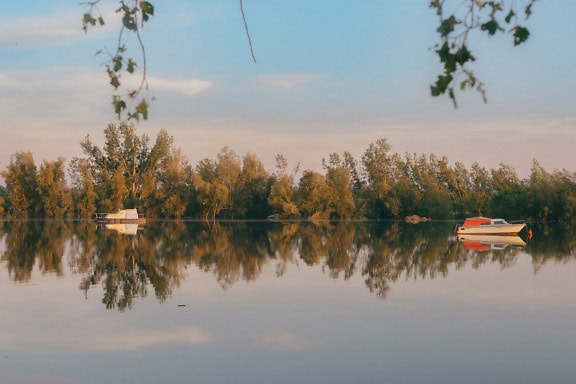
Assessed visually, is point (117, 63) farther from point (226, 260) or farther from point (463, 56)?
point (226, 260)

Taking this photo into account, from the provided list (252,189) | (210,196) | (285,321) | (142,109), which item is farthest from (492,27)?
(252,189)

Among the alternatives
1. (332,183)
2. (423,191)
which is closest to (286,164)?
(332,183)

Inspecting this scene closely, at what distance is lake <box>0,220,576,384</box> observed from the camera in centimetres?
939

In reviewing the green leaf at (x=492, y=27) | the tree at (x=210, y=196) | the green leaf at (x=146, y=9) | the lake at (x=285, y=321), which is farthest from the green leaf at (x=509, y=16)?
the tree at (x=210, y=196)

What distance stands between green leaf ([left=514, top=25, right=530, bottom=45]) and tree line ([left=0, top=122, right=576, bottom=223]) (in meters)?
82.5

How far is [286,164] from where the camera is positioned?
96.0 metres

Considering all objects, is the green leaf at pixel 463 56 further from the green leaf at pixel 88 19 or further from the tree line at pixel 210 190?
the tree line at pixel 210 190

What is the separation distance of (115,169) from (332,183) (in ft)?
101

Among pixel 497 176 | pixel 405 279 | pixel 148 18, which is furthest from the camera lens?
pixel 497 176

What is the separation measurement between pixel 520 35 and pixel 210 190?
83702mm

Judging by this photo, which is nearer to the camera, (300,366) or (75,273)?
(300,366)

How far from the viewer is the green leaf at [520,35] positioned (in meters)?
3.83

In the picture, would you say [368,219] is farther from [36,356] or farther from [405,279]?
[36,356]

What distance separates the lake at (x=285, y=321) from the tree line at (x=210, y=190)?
203 feet
